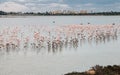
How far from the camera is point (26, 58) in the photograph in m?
24.4

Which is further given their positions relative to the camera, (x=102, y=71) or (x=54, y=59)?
(x=54, y=59)

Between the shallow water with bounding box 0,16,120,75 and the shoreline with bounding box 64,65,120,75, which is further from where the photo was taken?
the shallow water with bounding box 0,16,120,75

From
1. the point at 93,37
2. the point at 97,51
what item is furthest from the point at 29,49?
the point at 93,37

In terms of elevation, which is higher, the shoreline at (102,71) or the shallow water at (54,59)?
the shoreline at (102,71)

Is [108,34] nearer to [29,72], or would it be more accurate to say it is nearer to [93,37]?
[93,37]

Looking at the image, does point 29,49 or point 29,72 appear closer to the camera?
point 29,72

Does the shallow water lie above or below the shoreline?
below

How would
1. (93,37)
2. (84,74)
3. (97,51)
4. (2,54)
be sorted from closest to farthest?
(84,74)
(2,54)
(97,51)
(93,37)

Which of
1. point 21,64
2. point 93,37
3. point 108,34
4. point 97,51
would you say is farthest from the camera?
point 108,34

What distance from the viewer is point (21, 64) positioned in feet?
72.7

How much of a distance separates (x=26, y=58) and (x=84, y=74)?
34.8 ft

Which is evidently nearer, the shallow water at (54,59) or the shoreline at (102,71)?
the shoreline at (102,71)

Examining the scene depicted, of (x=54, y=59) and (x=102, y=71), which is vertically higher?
(x=102, y=71)

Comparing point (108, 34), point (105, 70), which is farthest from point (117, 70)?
point (108, 34)
